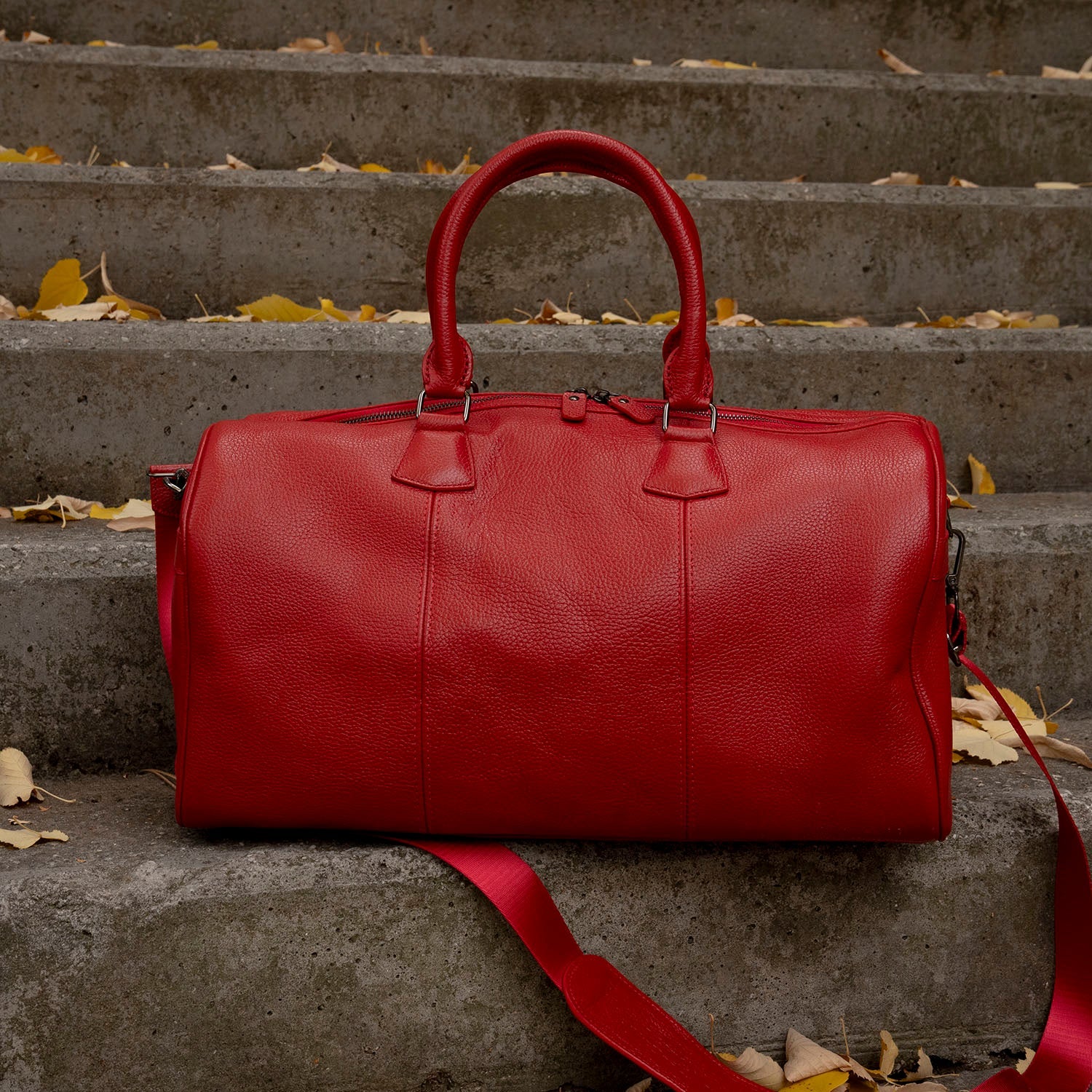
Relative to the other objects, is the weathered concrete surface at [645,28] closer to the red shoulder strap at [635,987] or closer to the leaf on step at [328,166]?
the leaf on step at [328,166]

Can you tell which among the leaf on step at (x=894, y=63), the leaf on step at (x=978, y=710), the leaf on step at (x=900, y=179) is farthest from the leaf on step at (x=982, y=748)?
the leaf on step at (x=894, y=63)

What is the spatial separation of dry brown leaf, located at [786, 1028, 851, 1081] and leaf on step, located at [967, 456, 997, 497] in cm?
99

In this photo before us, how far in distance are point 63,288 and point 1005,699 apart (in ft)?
5.42

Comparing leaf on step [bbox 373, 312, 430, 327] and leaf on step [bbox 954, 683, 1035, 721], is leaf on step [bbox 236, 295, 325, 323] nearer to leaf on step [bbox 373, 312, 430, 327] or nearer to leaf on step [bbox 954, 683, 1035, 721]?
leaf on step [bbox 373, 312, 430, 327]

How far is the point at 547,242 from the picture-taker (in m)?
1.99

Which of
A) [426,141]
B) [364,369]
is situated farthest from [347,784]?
[426,141]

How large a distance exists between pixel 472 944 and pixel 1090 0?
294cm

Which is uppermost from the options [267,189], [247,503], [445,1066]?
[267,189]

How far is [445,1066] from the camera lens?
115cm

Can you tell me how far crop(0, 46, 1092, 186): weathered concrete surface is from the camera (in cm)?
217

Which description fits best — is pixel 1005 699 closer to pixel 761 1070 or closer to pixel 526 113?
pixel 761 1070

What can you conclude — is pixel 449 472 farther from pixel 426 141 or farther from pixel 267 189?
pixel 426 141

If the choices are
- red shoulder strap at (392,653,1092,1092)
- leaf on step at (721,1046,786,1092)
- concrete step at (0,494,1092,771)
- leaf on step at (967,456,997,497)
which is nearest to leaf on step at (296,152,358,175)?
concrete step at (0,494,1092,771)

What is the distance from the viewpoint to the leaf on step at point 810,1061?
1.14 metres
